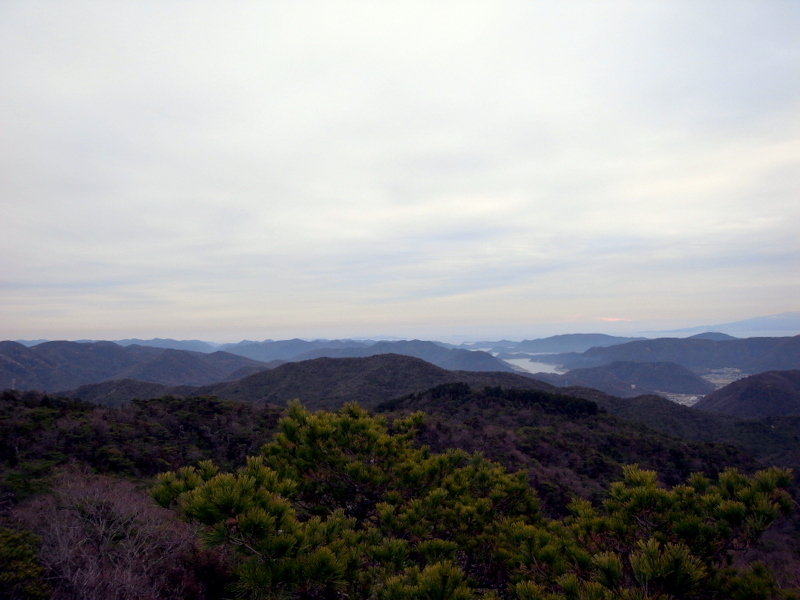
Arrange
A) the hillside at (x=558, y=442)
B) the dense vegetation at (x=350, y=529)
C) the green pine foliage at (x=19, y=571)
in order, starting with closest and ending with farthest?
the dense vegetation at (x=350, y=529) < the green pine foliage at (x=19, y=571) < the hillside at (x=558, y=442)

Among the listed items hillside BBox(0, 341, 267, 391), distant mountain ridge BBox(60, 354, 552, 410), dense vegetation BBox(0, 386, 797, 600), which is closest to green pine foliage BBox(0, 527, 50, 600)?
dense vegetation BBox(0, 386, 797, 600)

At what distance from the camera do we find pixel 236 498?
11.2 feet

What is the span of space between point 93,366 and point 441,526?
18408 cm

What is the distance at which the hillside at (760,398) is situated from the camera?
77.9 metres

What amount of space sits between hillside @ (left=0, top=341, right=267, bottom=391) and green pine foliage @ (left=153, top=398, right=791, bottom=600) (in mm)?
141984

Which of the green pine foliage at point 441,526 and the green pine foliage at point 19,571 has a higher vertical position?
the green pine foliage at point 441,526

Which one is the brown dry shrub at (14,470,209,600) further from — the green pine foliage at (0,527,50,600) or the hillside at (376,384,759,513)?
the hillside at (376,384,759,513)

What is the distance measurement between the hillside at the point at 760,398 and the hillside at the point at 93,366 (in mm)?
146549

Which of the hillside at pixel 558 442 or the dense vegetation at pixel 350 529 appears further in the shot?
the hillside at pixel 558 442

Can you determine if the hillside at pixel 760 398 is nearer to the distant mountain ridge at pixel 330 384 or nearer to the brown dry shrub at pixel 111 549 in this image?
the distant mountain ridge at pixel 330 384

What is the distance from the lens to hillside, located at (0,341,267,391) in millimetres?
114688

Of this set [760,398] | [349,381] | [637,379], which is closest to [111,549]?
[349,381]

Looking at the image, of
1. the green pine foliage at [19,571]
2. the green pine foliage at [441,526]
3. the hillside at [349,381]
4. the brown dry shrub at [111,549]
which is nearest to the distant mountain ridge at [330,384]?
the hillside at [349,381]

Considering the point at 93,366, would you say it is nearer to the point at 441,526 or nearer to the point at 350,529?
the point at 350,529
